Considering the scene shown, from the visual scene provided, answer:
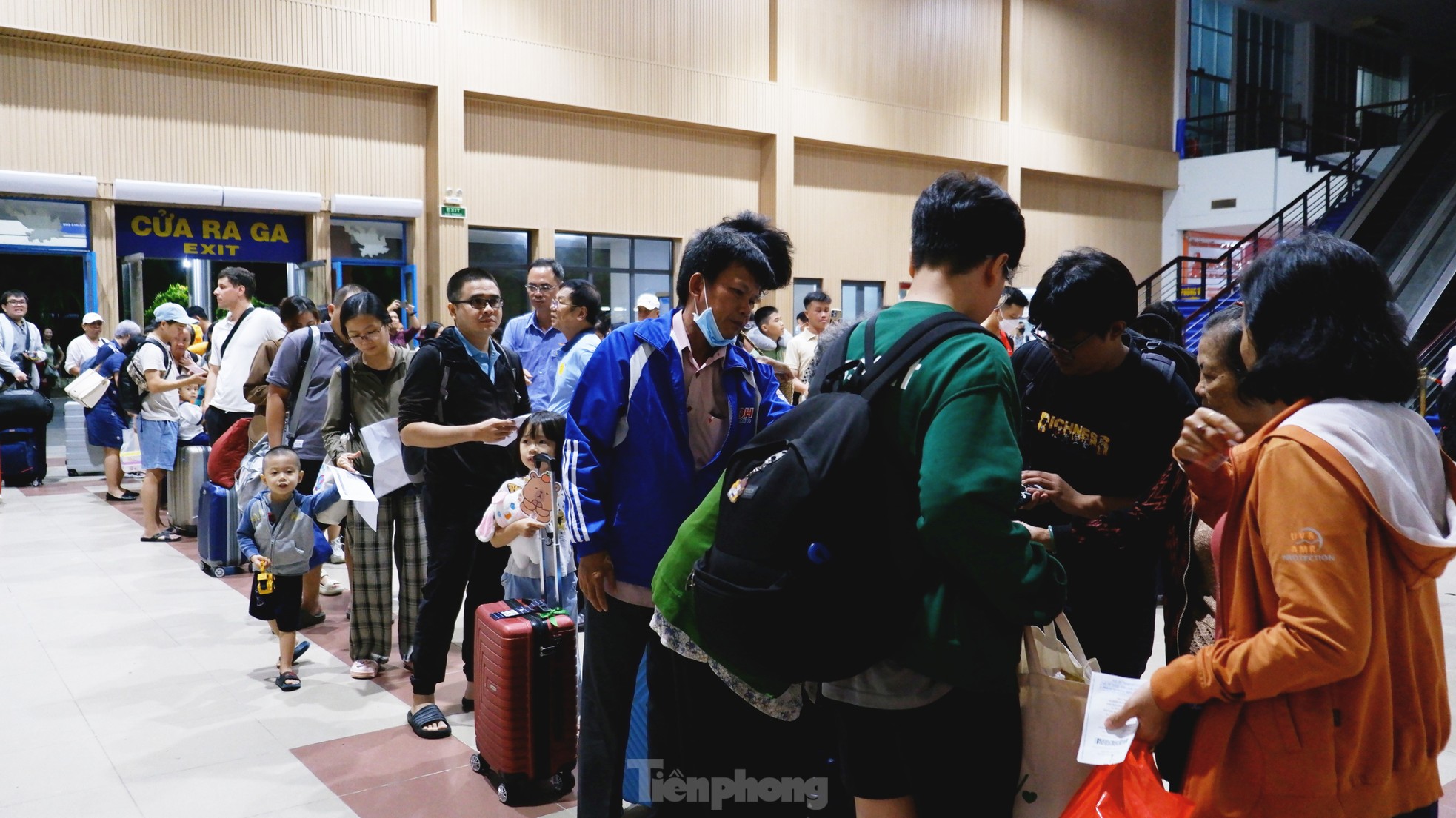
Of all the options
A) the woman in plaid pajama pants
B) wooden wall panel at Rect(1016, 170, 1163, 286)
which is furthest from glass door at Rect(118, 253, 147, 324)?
wooden wall panel at Rect(1016, 170, 1163, 286)

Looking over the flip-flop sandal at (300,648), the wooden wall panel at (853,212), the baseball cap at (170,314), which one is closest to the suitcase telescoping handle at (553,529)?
the flip-flop sandal at (300,648)

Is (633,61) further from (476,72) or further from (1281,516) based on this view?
(1281,516)

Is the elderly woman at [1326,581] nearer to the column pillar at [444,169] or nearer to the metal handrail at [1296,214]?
the column pillar at [444,169]

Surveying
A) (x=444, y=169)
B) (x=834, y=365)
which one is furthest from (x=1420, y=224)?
(x=834, y=365)

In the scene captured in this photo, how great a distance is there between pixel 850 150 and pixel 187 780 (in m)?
15.6

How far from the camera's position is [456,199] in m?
13.7

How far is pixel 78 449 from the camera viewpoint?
11.3m

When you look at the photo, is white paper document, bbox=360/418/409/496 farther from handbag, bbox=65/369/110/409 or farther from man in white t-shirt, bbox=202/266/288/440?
handbag, bbox=65/369/110/409

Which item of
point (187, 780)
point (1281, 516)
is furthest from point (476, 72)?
point (1281, 516)

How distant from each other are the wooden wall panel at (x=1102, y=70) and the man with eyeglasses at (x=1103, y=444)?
60.1 ft

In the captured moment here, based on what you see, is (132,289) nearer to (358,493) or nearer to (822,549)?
(358,493)

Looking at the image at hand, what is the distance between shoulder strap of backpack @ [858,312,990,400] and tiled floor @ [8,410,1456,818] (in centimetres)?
226

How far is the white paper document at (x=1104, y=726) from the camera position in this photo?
163 centimetres

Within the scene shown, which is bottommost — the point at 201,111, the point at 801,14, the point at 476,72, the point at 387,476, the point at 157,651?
the point at 157,651
